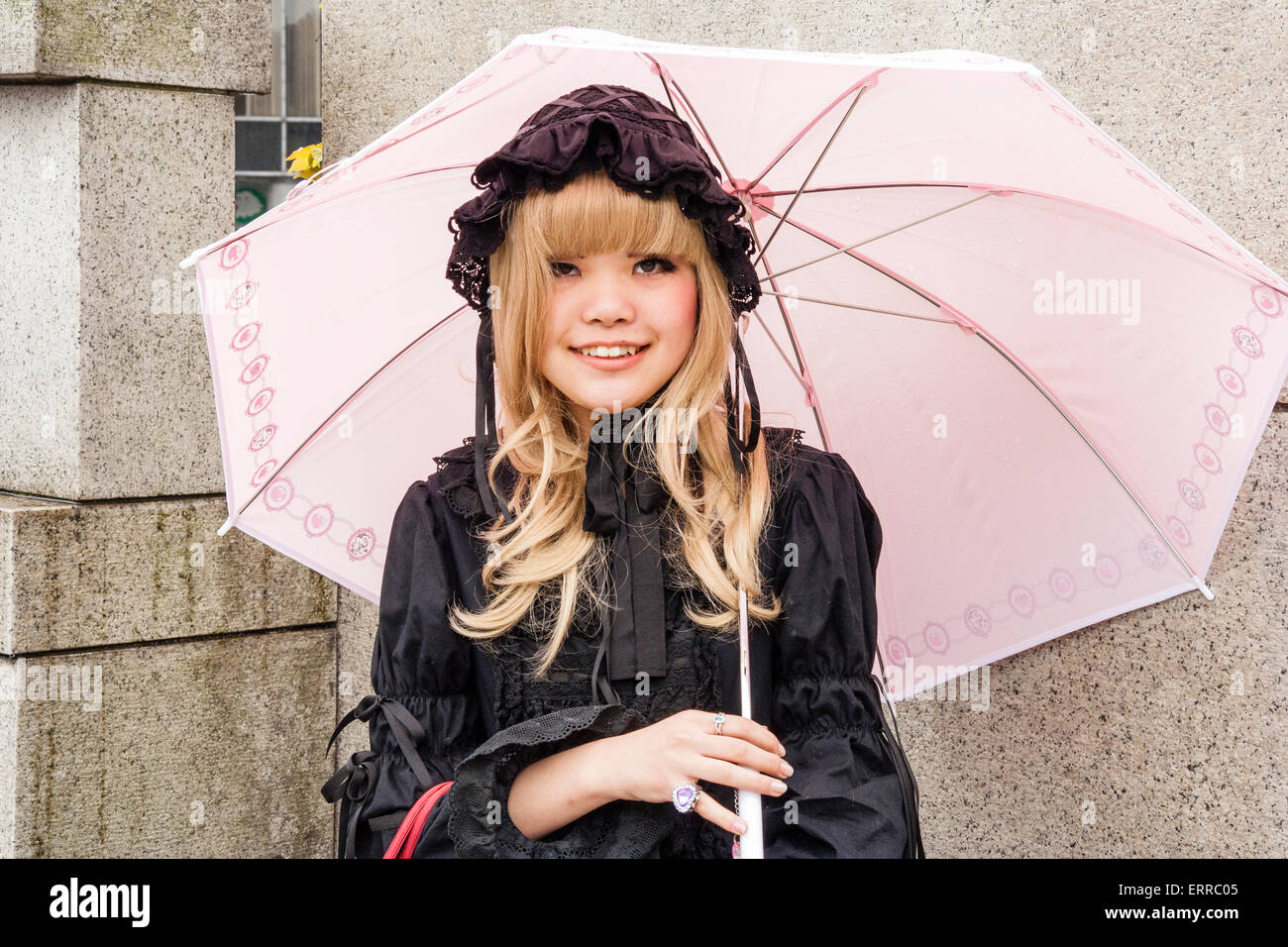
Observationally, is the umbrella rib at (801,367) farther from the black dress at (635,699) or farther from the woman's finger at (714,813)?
the woman's finger at (714,813)

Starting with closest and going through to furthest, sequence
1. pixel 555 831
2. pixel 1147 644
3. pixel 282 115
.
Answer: pixel 555 831 → pixel 1147 644 → pixel 282 115

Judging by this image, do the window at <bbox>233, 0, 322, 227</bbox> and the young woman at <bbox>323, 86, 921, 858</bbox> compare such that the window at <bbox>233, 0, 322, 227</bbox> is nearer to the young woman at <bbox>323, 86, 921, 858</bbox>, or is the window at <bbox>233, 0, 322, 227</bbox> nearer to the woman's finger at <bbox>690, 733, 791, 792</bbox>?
the young woman at <bbox>323, 86, 921, 858</bbox>

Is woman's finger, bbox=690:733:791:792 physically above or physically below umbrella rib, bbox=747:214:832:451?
below

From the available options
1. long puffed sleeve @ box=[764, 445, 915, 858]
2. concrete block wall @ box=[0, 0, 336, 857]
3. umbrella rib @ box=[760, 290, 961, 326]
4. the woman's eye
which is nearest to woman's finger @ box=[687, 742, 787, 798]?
long puffed sleeve @ box=[764, 445, 915, 858]

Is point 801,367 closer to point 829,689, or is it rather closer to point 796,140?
point 796,140

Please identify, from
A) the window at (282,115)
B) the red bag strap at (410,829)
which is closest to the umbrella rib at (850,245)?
the red bag strap at (410,829)

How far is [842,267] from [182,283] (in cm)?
187

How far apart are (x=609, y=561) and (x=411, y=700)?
0.37 meters

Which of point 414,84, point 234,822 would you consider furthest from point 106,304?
point 234,822

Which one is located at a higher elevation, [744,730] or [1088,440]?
[1088,440]

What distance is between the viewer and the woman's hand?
160cm

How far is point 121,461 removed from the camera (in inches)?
123

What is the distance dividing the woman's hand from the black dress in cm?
7

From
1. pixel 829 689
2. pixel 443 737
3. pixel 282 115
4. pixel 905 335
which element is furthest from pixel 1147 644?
pixel 282 115
